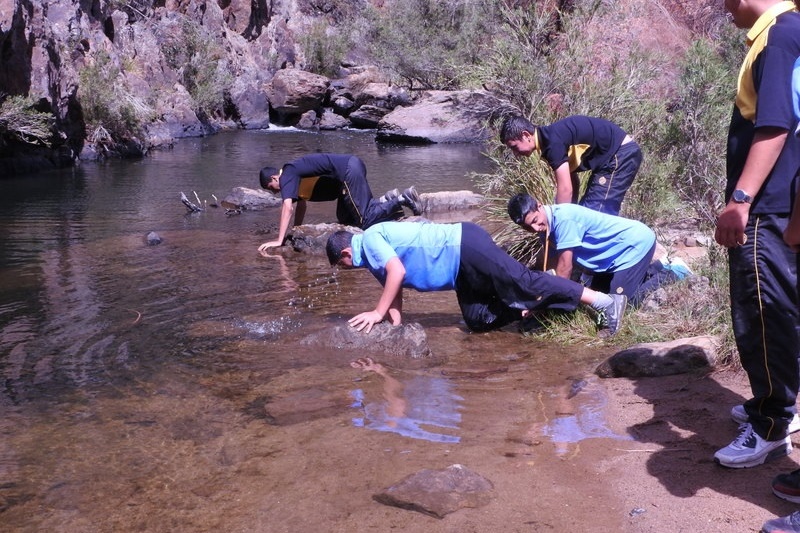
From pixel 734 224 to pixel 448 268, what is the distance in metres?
2.85

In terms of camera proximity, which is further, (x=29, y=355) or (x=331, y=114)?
(x=331, y=114)

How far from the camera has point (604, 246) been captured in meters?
A: 5.78


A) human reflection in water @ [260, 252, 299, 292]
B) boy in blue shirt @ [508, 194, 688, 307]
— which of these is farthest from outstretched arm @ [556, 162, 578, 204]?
human reflection in water @ [260, 252, 299, 292]

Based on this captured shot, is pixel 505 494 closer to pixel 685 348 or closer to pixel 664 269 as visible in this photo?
pixel 685 348

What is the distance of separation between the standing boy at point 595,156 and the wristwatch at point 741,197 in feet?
11.0

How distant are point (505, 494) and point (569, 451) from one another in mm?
559

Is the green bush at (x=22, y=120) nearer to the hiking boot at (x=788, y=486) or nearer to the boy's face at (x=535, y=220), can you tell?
the boy's face at (x=535, y=220)

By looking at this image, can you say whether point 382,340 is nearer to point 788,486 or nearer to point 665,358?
point 665,358

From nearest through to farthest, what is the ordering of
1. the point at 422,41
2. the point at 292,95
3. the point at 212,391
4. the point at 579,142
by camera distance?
the point at 212,391 < the point at 579,142 < the point at 292,95 < the point at 422,41

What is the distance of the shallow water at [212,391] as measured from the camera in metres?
3.64

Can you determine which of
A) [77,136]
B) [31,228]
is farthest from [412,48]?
[31,228]

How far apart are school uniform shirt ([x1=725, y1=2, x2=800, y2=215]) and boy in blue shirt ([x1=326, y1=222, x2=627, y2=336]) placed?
239cm

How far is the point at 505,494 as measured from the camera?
3.30 m

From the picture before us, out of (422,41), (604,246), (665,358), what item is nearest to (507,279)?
(604,246)
